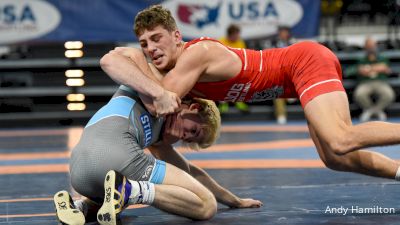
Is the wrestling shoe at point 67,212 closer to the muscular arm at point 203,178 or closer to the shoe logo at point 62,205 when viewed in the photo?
the shoe logo at point 62,205

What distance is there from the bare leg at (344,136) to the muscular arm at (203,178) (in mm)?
576

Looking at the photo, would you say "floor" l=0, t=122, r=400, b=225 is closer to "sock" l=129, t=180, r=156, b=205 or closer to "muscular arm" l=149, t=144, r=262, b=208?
"muscular arm" l=149, t=144, r=262, b=208

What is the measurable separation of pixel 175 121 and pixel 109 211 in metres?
0.83

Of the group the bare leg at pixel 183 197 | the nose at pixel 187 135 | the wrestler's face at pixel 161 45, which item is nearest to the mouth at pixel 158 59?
the wrestler's face at pixel 161 45

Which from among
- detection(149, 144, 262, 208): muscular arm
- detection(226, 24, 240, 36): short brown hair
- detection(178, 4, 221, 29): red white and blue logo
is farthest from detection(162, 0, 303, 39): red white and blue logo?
detection(149, 144, 262, 208): muscular arm

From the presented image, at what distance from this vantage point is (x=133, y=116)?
4.51 metres

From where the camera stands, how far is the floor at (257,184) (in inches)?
178

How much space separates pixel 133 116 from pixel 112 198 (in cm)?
60

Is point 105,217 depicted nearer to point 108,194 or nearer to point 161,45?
point 108,194

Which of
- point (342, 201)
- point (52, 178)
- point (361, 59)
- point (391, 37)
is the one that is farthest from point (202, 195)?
point (391, 37)

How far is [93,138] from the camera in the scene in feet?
14.4

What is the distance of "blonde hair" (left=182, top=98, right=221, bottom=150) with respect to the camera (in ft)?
15.6

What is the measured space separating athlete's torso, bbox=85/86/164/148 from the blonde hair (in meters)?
0.24

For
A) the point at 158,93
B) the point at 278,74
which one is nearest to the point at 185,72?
the point at 158,93
